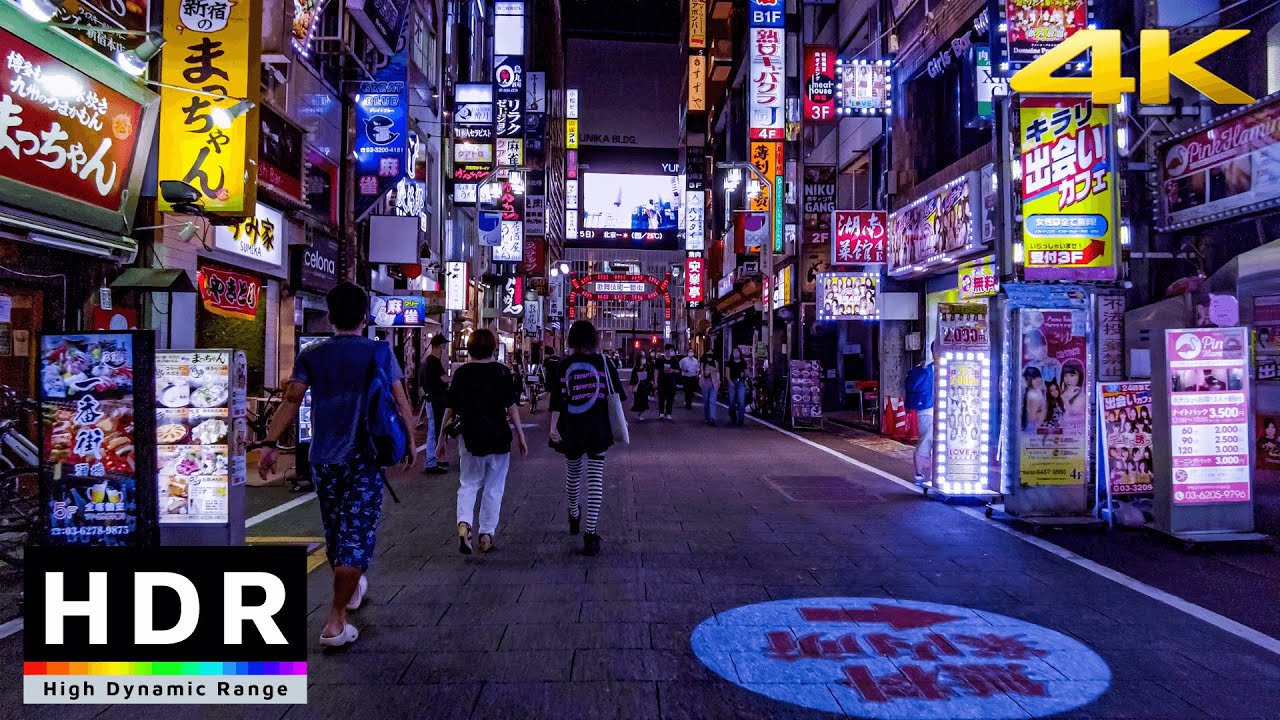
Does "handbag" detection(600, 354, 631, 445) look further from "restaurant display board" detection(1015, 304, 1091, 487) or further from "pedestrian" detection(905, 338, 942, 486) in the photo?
"pedestrian" detection(905, 338, 942, 486)

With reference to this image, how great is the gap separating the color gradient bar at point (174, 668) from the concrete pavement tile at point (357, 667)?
1.33m

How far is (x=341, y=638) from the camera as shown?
3.97 m

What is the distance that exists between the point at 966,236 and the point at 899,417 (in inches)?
153

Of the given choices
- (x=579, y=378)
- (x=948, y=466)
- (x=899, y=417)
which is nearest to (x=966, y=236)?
(x=899, y=417)

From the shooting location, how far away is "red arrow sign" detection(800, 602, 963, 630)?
4480mm

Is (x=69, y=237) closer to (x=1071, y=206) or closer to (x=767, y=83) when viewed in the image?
(x=1071, y=206)

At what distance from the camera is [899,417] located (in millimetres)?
16375

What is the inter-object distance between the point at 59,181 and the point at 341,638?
6.81m

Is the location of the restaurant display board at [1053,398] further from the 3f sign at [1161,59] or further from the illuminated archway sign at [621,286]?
the illuminated archway sign at [621,286]

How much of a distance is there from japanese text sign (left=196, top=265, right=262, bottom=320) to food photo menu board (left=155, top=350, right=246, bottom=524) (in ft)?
21.6

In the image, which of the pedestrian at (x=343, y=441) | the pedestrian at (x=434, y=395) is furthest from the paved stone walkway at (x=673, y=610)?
the pedestrian at (x=434, y=395)

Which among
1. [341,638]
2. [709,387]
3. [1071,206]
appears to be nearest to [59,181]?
[341,638]

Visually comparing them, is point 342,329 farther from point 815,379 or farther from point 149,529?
point 815,379

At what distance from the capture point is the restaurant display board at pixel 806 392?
61.1ft
